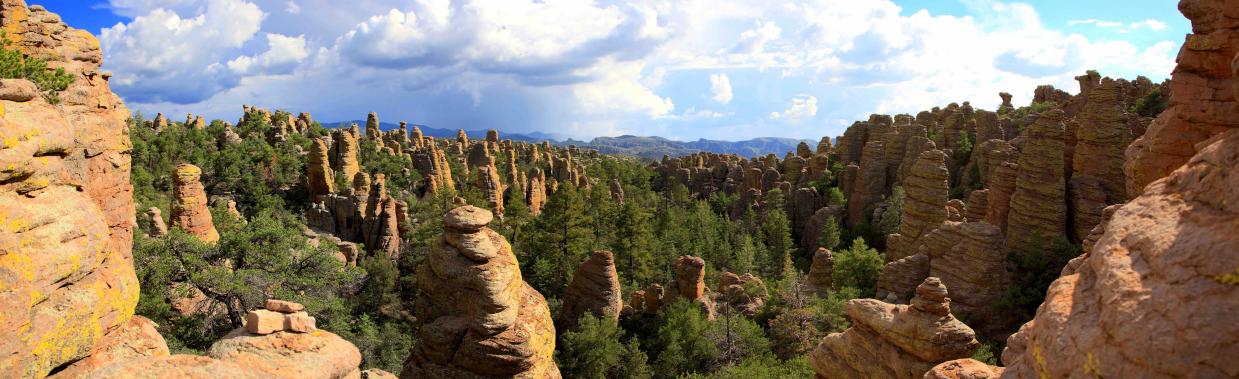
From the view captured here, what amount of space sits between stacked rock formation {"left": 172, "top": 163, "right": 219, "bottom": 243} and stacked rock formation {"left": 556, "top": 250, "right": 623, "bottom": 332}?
16735 mm

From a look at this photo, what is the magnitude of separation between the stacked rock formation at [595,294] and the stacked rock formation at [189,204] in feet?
54.9

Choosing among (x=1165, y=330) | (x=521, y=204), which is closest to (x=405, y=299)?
(x=521, y=204)

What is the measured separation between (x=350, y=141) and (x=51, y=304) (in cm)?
5387

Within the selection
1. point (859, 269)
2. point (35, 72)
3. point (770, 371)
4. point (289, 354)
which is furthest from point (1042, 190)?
point (35, 72)

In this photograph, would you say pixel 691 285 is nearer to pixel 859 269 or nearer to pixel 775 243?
pixel 859 269

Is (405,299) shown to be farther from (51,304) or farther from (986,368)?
(986,368)

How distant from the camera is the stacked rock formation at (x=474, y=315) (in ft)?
51.9

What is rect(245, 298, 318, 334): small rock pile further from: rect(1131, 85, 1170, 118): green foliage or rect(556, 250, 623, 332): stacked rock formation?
rect(1131, 85, 1170, 118): green foliage

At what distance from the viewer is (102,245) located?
25.7ft

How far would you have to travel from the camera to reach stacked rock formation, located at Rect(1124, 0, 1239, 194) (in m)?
7.79

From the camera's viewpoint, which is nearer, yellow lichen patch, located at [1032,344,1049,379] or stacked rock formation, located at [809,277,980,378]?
yellow lichen patch, located at [1032,344,1049,379]

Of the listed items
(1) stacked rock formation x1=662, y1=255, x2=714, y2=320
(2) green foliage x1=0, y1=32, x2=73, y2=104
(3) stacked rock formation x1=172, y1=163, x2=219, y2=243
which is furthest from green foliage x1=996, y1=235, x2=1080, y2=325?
(3) stacked rock formation x1=172, y1=163, x2=219, y2=243

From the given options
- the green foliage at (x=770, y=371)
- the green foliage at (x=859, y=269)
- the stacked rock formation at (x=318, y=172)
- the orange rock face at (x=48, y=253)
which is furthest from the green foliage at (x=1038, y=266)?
the stacked rock formation at (x=318, y=172)

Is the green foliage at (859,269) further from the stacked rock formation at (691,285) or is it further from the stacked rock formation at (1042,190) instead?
the stacked rock formation at (691,285)
